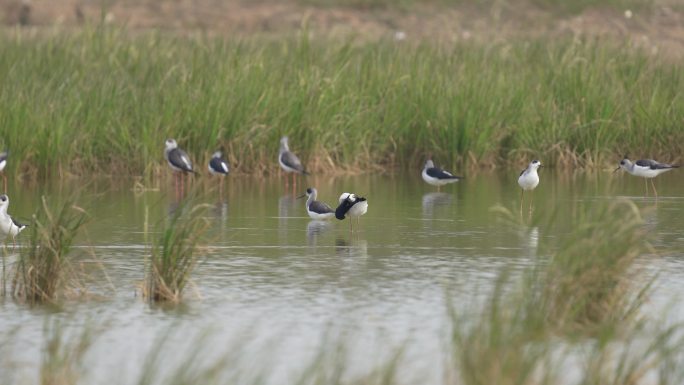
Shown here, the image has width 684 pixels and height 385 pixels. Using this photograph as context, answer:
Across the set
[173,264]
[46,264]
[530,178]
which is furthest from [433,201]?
[46,264]

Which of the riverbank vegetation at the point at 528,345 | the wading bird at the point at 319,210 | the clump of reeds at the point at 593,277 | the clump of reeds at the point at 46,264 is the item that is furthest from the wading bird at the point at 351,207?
Answer: the clump of reeds at the point at 593,277

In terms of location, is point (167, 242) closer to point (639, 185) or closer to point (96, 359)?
point (96, 359)

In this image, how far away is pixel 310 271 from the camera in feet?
42.3

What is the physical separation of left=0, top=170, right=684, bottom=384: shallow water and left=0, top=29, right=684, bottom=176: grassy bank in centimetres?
83

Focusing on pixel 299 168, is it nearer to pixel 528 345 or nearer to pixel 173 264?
pixel 173 264

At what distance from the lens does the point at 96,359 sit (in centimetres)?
962

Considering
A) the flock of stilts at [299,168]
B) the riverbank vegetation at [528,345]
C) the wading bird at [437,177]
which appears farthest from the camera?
the wading bird at [437,177]

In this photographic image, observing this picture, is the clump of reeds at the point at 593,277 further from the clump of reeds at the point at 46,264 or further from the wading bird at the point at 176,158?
the wading bird at the point at 176,158

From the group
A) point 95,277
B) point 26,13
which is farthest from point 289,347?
point 26,13

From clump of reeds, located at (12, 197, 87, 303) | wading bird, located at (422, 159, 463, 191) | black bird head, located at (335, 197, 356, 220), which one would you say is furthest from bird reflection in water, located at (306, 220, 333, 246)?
clump of reeds, located at (12, 197, 87, 303)

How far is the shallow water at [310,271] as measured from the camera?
9.91 m

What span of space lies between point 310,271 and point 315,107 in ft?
27.3

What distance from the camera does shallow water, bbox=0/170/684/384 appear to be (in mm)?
9906

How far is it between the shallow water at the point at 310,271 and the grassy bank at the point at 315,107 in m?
0.83
